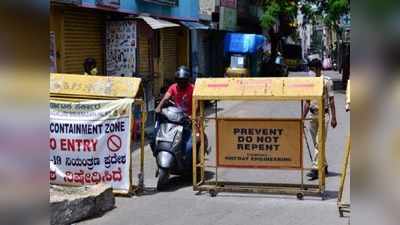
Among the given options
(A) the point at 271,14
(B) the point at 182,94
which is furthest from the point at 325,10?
(B) the point at 182,94

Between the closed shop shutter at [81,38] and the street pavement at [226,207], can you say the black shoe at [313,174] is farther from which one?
the closed shop shutter at [81,38]

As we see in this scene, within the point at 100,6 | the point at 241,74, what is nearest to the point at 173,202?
the point at 100,6

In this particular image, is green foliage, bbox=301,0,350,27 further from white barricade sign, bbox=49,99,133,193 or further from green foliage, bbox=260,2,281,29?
white barricade sign, bbox=49,99,133,193

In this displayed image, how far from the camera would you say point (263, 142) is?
775cm

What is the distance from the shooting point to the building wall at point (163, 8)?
620 inches

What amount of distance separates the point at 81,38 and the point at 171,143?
20.9ft

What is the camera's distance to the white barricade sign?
299 inches

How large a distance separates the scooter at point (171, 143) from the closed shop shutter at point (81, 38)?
4.84 m

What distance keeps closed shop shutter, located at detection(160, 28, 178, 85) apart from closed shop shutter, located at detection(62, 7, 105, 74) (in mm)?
4935

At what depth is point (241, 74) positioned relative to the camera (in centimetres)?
2738

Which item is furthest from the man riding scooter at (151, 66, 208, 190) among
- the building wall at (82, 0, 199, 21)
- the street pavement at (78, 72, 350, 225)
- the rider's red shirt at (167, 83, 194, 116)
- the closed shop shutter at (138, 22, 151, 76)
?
the closed shop shutter at (138, 22, 151, 76)

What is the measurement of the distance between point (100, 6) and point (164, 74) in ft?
21.5

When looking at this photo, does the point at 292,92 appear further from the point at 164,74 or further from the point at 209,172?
the point at 164,74

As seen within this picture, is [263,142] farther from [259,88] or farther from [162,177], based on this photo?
[162,177]
